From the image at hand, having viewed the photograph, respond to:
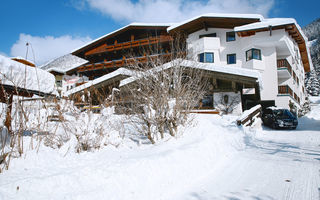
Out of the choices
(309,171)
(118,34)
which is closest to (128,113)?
(309,171)

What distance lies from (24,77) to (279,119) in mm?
12533

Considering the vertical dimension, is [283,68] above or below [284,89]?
above

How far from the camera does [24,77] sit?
11.2ft

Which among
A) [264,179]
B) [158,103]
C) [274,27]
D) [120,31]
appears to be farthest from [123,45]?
[264,179]

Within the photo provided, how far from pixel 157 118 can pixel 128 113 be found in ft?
3.14

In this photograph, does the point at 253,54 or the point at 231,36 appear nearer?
→ the point at 253,54

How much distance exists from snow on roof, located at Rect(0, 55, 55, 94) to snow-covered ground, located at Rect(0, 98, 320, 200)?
1.34m

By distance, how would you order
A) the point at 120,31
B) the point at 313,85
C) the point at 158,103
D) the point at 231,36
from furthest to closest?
the point at 313,85 → the point at 120,31 → the point at 231,36 → the point at 158,103

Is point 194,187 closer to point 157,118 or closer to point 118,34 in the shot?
point 157,118

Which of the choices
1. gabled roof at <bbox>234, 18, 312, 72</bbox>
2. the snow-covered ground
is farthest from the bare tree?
gabled roof at <bbox>234, 18, 312, 72</bbox>

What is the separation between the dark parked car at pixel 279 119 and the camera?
35.1 ft

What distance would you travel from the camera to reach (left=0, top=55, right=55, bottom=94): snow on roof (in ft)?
10.3

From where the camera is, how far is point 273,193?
9.20ft

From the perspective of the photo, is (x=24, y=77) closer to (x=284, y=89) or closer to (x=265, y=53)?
(x=265, y=53)
